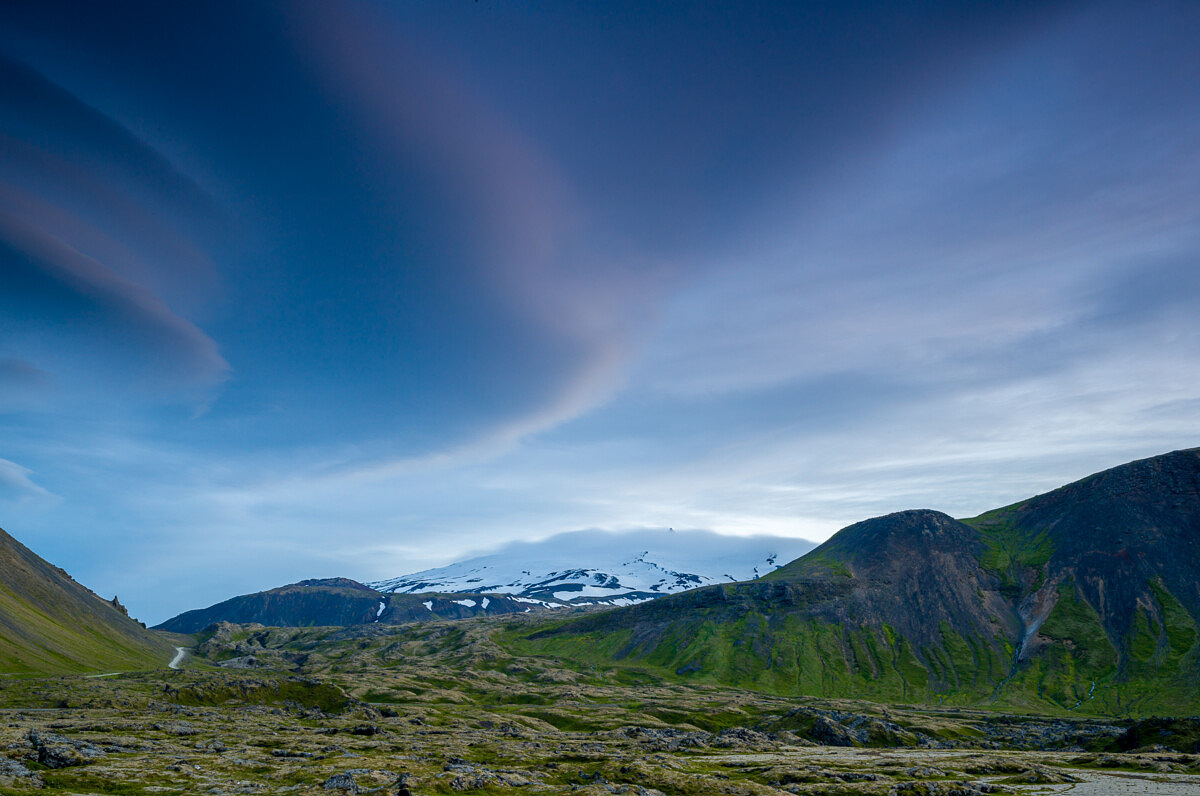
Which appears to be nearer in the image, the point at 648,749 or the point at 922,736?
the point at 648,749

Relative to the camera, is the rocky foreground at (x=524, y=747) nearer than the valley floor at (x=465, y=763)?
No

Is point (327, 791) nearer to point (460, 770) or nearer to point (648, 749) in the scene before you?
point (460, 770)

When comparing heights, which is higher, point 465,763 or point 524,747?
point 465,763

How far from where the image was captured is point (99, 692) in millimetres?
164000

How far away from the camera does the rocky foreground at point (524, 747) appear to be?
72500 mm

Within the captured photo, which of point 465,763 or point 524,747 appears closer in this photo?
point 465,763

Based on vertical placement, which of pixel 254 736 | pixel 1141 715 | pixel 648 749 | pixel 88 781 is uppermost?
pixel 88 781

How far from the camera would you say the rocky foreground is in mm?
72500

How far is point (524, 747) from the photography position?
11694 cm

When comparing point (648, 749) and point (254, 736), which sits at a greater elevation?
point (254, 736)

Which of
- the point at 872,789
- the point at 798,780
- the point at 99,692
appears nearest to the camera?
the point at 872,789

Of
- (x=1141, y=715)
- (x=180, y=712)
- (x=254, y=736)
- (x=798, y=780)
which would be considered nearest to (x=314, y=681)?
(x=180, y=712)

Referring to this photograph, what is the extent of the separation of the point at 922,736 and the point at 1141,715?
363 feet

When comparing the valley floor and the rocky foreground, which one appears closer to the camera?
the valley floor
